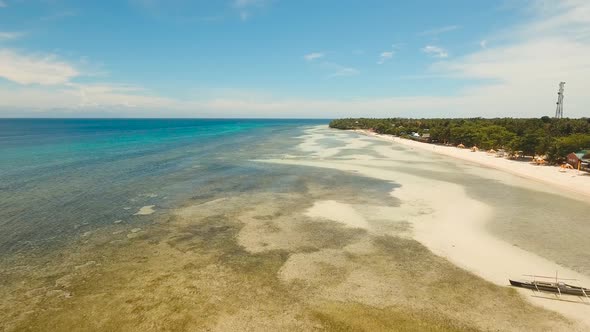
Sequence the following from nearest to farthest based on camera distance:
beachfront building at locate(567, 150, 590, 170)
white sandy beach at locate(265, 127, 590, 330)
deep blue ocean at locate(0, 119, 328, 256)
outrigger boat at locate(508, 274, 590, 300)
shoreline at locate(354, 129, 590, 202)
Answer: outrigger boat at locate(508, 274, 590, 300)
white sandy beach at locate(265, 127, 590, 330)
deep blue ocean at locate(0, 119, 328, 256)
shoreline at locate(354, 129, 590, 202)
beachfront building at locate(567, 150, 590, 170)

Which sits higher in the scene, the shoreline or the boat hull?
the shoreline

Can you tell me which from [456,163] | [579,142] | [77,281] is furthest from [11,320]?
[579,142]

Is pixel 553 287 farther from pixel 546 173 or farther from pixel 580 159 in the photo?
pixel 580 159

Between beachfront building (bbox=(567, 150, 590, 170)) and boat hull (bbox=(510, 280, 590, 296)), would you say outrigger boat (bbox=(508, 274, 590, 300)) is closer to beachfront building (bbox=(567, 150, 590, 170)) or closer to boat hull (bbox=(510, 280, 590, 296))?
boat hull (bbox=(510, 280, 590, 296))

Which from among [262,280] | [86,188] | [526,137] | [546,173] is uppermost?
[526,137]

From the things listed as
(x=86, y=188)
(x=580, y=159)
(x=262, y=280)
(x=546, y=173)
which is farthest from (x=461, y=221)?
(x=86, y=188)

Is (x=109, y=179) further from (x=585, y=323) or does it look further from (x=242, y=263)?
(x=585, y=323)

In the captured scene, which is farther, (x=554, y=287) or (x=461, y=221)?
(x=461, y=221)

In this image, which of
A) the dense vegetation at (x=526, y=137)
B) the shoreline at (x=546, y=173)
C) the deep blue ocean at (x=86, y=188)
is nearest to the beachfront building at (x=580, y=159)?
the shoreline at (x=546, y=173)

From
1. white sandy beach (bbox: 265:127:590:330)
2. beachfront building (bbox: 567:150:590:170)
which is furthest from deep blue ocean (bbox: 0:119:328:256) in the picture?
beachfront building (bbox: 567:150:590:170)
